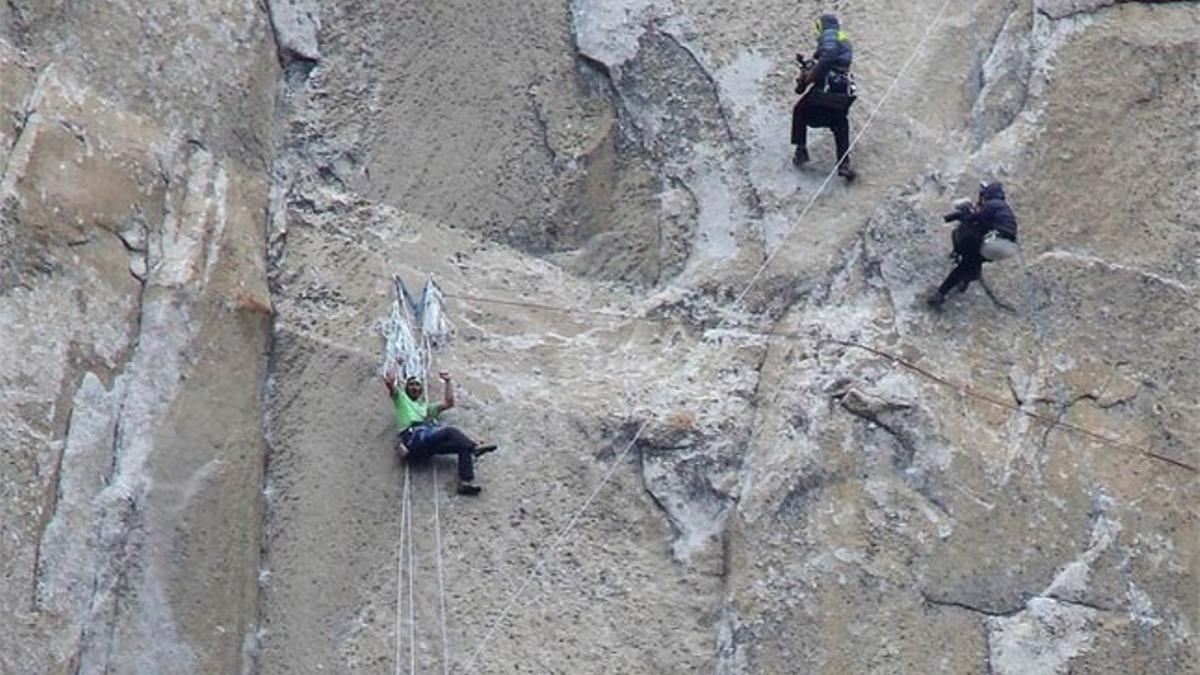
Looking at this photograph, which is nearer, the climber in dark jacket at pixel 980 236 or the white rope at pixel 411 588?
the white rope at pixel 411 588

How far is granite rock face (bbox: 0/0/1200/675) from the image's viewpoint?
45.0 ft

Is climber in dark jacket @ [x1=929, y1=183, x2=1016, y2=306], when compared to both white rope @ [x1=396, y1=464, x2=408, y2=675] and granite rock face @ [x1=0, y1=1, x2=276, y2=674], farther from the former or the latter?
granite rock face @ [x1=0, y1=1, x2=276, y2=674]

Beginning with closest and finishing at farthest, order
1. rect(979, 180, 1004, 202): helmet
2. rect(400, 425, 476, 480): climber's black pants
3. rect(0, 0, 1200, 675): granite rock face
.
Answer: rect(0, 0, 1200, 675): granite rock face → rect(400, 425, 476, 480): climber's black pants → rect(979, 180, 1004, 202): helmet

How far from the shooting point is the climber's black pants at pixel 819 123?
49.4 ft

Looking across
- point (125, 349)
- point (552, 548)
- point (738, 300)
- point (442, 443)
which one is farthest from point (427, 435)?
point (738, 300)

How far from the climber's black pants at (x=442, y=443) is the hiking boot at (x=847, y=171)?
327 cm

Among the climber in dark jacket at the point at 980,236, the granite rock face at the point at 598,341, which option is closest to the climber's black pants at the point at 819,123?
the granite rock face at the point at 598,341

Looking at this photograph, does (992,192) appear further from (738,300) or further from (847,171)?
(738,300)

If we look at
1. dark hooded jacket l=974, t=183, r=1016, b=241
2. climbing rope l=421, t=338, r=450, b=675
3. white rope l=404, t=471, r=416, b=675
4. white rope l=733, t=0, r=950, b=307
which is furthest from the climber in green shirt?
dark hooded jacket l=974, t=183, r=1016, b=241

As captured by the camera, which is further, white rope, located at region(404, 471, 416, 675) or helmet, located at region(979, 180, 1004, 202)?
helmet, located at region(979, 180, 1004, 202)

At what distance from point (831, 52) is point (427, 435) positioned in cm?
371

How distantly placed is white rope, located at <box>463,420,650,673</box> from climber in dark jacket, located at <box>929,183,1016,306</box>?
2275 mm

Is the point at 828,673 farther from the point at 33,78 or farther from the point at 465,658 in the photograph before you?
the point at 33,78

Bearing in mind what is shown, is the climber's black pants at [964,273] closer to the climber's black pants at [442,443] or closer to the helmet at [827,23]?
the helmet at [827,23]
